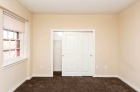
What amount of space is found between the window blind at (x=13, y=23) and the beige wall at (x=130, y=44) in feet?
12.6

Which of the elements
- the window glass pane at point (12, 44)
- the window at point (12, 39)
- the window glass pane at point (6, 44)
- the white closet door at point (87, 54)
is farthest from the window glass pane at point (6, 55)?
the white closet door at point (87, 54)

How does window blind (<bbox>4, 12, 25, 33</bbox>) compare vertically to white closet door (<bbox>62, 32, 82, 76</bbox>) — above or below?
above

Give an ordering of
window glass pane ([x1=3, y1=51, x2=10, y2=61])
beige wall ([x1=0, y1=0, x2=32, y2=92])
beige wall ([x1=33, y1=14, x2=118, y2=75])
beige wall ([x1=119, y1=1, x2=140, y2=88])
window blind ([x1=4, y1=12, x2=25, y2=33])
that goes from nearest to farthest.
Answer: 1. beige wall ([x1=0, y1=0, x2=32, y2=92])
2. window blind ([x1=4, y1=12, x2=25, y2=33])
3. window glass pane ([x1=3, y1=51, x2=10, y2=61])
4. beige wall ([x1=119, y1=1, x2=140, y2=88])
5. beige wall ([x1=33, y1=14, x2=118, y2=75])

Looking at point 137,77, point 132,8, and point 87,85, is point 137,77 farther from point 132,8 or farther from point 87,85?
point 132,8

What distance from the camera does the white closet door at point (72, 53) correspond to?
4.57m

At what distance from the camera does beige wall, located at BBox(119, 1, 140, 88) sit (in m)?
3.16

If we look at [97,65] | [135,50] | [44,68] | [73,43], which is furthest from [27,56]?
[135,50]

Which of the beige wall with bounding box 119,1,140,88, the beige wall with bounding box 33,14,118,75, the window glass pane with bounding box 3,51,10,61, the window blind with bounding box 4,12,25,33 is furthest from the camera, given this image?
the beige wall with bounding box 33,14,118,75

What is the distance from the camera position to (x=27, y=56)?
407cm

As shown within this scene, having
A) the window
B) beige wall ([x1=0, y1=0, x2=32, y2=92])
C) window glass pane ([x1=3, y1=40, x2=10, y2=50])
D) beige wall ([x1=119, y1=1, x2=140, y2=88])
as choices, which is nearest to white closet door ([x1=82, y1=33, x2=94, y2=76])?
beige wall ([x1=119, y1=1, x2=140, y2=88])

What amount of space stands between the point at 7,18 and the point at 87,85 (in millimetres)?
3269

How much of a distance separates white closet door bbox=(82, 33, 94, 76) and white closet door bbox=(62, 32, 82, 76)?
0.49 ft

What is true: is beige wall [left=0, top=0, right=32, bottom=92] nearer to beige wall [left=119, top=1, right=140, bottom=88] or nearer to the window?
the window

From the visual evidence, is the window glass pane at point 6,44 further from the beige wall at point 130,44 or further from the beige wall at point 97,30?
the beige wall at point 130,44
